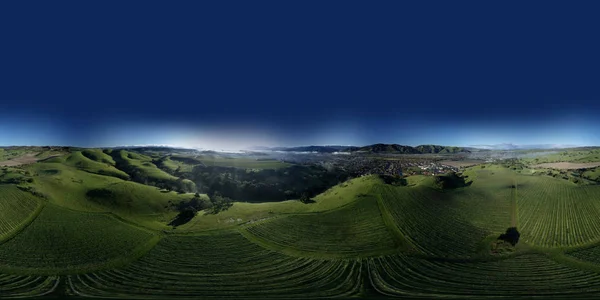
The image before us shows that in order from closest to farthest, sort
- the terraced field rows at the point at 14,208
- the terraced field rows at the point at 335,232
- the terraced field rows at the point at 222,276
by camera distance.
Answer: the terraced field rows at the point at 222,276
the terraced field rows at the point at 335,232
the terraced field rows at the point at 14,208

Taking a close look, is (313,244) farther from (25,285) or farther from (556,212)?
(556,212)

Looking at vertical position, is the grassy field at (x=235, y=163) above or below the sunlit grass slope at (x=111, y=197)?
above

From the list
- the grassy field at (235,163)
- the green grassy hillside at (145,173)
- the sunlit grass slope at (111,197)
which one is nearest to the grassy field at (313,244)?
the sunlit grass slope at (111,197)

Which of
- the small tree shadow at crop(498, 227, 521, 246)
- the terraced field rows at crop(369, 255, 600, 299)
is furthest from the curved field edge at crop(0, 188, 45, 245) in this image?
the small tree shadow at crop(498, 227, 521, 246)

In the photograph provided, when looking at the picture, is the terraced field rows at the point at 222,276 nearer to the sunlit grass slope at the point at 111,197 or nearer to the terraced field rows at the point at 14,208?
the sunlit grass slope at the point at 111,197

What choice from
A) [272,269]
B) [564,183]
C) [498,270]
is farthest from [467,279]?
[564,183]

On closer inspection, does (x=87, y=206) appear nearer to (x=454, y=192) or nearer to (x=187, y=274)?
(x=187, y=274)
